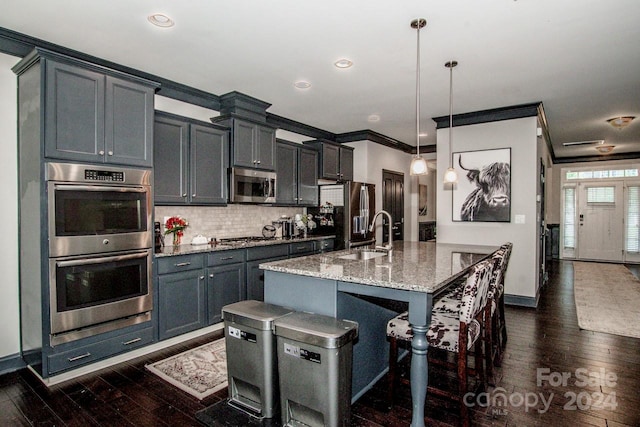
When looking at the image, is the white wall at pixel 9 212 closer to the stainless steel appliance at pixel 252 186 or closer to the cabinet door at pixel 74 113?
the cabinet door at pixel 74 113

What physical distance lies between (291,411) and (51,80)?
112 inches

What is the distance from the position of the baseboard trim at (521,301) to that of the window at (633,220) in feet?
20.1

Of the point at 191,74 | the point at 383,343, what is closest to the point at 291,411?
the point at 383,343

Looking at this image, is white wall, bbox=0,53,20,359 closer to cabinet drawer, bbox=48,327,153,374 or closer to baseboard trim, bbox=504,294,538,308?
cabinet drawer, bbox=48,327,153,374

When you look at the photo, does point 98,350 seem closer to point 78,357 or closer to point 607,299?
point 78,357

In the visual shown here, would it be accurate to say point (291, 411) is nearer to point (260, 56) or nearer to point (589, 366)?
point (589, 366)

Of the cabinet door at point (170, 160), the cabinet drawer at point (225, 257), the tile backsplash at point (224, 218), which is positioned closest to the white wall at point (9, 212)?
the cabinet door at point (170, 160)

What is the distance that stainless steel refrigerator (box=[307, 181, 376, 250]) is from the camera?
5.59 meters

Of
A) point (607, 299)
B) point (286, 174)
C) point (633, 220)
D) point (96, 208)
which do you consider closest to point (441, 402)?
point (96, 208)

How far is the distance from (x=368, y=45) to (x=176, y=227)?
104 inches

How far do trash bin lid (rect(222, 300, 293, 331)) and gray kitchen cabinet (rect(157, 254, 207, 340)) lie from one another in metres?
1.27

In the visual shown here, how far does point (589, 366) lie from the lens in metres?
2.97

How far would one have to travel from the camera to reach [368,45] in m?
3.06

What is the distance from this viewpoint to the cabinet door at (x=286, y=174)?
5.08 m
